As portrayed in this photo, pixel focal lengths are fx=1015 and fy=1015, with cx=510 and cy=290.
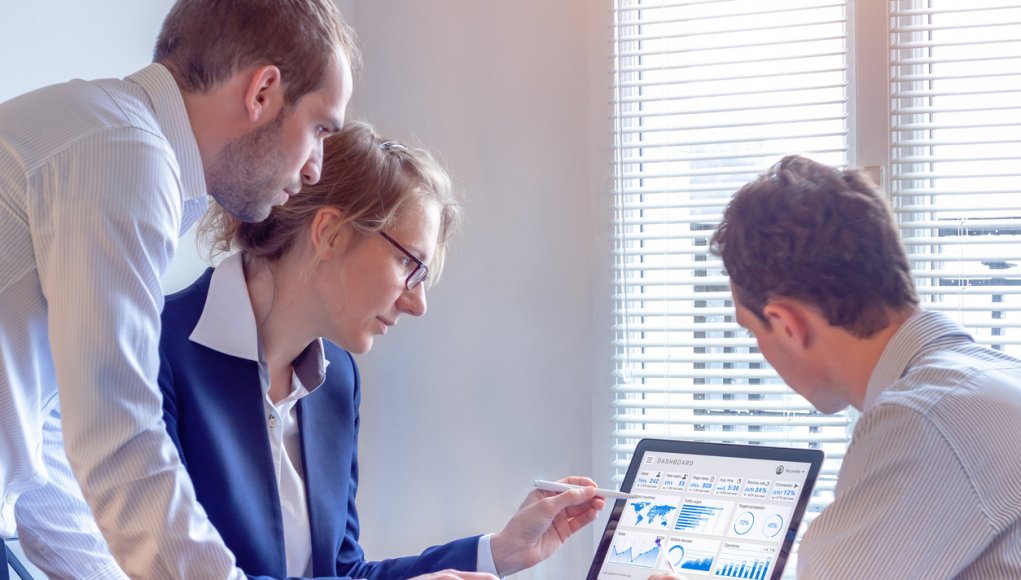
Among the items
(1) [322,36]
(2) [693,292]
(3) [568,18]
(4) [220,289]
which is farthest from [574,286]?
(1) [322,36]

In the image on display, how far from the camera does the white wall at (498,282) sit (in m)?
2.59

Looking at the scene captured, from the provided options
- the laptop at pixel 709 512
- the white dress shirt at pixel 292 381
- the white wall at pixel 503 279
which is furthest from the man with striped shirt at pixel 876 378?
the white wall at pixel 503 279

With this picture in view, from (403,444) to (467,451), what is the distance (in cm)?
19

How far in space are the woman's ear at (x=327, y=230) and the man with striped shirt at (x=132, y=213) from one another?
0.29m

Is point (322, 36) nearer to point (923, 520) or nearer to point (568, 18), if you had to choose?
point (923, 520)

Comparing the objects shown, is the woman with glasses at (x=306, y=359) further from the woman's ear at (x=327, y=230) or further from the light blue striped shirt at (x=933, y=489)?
the light blue striped shirt at (x=933, y=489)

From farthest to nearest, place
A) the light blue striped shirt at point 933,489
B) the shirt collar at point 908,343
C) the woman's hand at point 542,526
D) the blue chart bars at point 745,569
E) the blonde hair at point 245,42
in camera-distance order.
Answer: the woman's hand at point 542,526 → the blue chart bars at point 745,569 → the blonde hair at point 245,42 → the shirt collar at point 908,343 → the light blue striped shirt at point 933,489

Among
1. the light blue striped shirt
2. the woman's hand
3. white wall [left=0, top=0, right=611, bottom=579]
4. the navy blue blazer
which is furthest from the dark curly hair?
white wall [left=0, top=0, right=611, bottom=579]

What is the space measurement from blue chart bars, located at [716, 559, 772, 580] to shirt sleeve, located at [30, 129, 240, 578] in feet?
2.57

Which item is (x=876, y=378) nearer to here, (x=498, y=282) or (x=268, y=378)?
(x=268, y=378)

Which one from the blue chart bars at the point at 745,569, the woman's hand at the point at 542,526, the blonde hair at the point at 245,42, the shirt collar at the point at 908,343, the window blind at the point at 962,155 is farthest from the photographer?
the window blind at the point at 962,155

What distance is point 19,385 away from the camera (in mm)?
1217

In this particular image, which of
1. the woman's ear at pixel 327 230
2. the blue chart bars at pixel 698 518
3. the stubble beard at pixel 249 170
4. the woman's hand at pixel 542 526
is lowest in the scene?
the woman's hand at pixel 542 526

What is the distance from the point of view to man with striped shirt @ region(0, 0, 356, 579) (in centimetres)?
107
